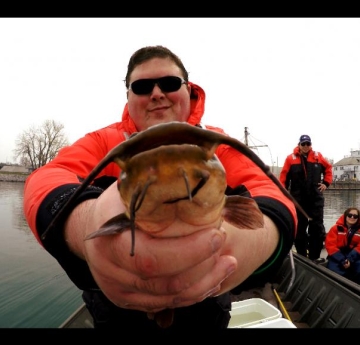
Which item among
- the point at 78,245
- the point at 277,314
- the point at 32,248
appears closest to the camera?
the point at 78,245

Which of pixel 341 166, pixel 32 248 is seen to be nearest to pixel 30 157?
pixel 32 248

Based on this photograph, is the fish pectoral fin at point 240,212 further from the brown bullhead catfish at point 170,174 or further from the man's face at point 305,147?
the man's face at point 305,147

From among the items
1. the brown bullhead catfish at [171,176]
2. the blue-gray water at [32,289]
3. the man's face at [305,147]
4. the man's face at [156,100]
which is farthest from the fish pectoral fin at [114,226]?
the man's face at [305,147]

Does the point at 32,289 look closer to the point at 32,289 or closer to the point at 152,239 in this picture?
the point at 32,289

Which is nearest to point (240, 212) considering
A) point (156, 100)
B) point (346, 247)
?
point (156, 100)

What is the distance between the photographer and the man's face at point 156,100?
7.17ft

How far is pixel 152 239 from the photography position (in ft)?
3.13

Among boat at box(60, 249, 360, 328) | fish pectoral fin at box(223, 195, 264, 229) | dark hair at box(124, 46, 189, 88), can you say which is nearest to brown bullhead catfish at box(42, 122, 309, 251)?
fish pectoral fin at box(223, 195, 264, 229)

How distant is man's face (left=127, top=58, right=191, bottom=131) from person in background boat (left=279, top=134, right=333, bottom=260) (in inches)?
238

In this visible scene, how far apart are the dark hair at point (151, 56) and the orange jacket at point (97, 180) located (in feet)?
0.99
